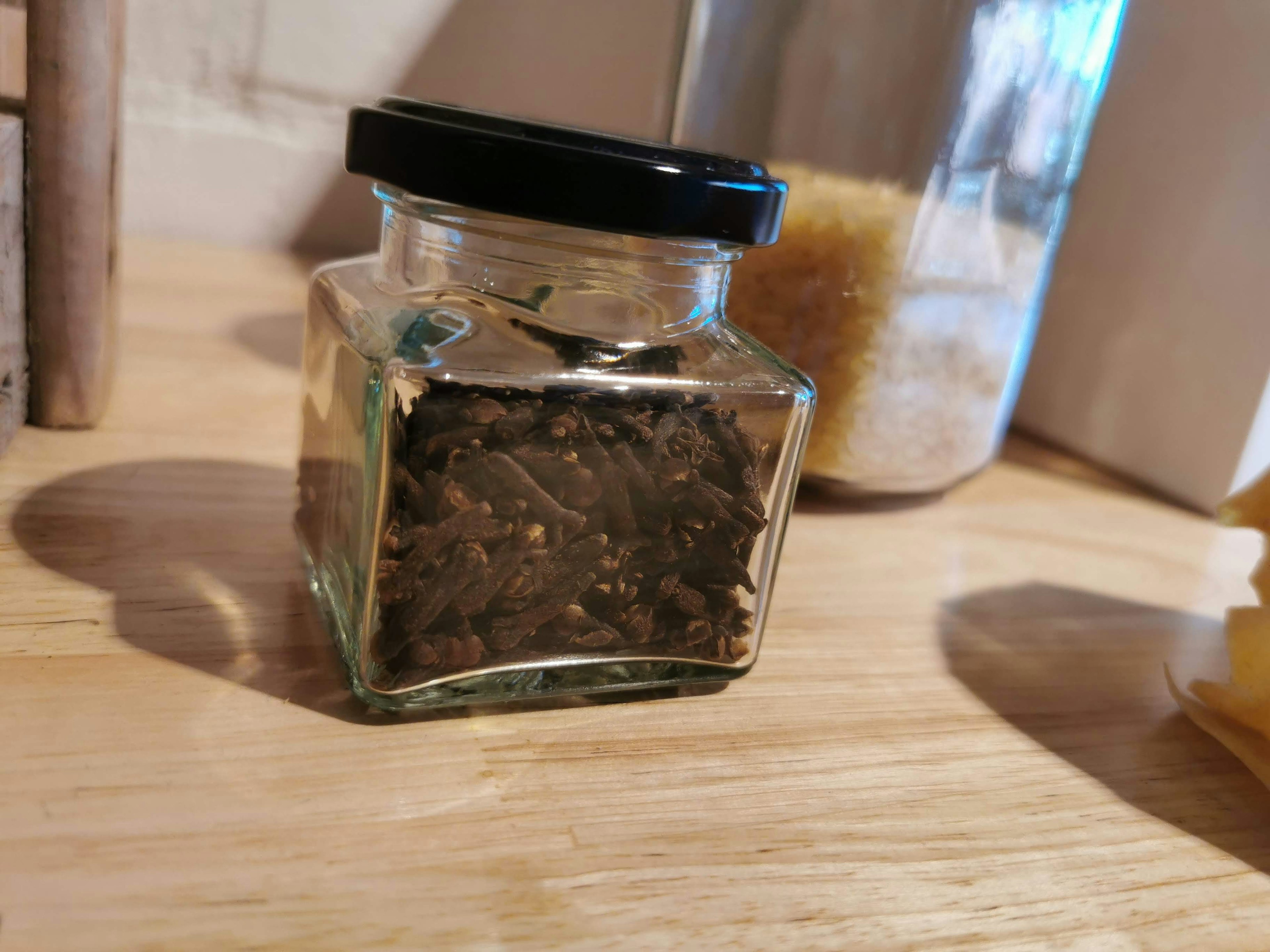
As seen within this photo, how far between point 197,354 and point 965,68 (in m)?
0.49

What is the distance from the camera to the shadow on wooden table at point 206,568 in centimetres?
33

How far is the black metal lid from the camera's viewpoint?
0.28 m

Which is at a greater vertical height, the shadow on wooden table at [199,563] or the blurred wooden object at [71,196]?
the blurred wooden object at [71,196]

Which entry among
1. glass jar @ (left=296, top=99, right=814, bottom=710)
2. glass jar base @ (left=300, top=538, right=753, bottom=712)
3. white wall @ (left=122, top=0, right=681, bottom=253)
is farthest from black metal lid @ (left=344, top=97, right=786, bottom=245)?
white wall @ (left=122, top=0, right=681, bottom=253)

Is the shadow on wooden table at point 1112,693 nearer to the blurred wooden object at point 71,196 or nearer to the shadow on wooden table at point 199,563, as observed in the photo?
the shadow on wooden table at point 199,563

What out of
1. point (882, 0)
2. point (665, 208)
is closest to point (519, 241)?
point (665, 208)

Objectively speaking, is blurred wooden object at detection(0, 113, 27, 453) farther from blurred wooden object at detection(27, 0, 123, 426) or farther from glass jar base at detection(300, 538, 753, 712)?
glass jar base at detection(300, 538, 753, 712)

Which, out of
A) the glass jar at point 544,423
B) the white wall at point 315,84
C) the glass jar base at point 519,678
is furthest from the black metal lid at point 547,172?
the white wall at point 315,84

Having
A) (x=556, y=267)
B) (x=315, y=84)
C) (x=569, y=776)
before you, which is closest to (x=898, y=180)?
(x=556, y=267)

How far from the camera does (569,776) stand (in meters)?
0.31

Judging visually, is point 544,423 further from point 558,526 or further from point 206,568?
point 206,568

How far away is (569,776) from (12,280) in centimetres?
33

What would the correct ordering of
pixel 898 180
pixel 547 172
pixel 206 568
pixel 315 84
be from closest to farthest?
pixel 547 172 < pixel 206 568 < pixel 898 180 < pixel 315 84

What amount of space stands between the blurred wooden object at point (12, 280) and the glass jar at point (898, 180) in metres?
0.34
